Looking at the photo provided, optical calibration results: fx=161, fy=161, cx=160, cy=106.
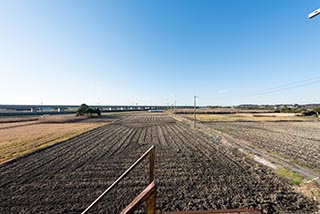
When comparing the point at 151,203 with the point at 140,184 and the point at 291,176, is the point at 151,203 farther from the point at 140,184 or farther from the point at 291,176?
the point at 291,176

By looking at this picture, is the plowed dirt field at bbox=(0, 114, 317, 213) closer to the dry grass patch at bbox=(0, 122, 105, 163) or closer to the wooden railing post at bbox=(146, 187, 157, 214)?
the dry grass patch at bbox=(0, 122, 105, 163)

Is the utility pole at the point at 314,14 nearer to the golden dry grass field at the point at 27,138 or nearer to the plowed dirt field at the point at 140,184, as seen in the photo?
the plowed dirt field at the point at 140,184

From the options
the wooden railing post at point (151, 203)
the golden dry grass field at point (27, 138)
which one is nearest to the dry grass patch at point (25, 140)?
the golden dry grass field at point (27, 138)

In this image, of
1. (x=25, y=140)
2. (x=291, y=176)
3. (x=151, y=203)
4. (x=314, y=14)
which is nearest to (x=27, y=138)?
(x=25, y=140)

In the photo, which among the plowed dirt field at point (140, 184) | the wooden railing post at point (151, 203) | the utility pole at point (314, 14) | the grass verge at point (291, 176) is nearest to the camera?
the wooden railing post at point (151, 203)

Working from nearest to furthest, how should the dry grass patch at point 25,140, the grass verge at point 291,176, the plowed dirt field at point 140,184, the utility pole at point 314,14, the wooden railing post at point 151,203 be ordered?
the wooden railing post at point 151,203 → the plowed dirt field at point 140,184 → the utility pole at point 314,14 → the grass verge at point 291,176 → the dry grass patch at point 25,140

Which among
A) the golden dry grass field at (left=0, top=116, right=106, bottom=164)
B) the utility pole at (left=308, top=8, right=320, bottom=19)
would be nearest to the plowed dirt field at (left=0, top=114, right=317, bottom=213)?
the golden dry grass field at (left=0, top=116, right=106, bottom=164)

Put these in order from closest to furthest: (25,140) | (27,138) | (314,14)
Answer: (314,14) < (25,140) < (27,138)

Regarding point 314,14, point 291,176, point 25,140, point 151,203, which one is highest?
point 314,14

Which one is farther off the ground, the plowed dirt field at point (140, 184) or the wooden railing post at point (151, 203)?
the wooden railing post at point (151, 203)

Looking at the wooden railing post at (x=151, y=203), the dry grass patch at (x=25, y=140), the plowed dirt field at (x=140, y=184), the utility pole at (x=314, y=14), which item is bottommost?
the plowed dirt field at (x=140, y=184)

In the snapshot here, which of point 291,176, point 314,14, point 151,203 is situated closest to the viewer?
point 151,203

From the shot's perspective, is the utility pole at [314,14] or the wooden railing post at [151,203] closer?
the wooden railing post at [151,203]

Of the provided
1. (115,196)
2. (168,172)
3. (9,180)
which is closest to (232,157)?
(168,172)
